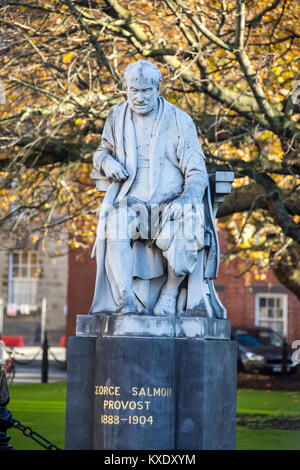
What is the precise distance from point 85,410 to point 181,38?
10.5 metres

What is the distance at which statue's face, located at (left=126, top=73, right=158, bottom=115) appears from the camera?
→ 27.2 ft

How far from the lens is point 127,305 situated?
7.87 meters

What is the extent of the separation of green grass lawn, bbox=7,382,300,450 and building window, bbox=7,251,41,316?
21.4 meters

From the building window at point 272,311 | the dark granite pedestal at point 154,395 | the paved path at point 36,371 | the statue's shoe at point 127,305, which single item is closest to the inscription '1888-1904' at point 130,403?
the dark granite pedestal at point 154,395

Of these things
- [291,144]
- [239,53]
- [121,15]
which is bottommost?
[291,144]

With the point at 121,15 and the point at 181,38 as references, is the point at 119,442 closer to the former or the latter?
the point at 121,15

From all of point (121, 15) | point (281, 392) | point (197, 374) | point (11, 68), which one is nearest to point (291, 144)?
point (121, 15)

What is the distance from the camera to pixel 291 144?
1369 centimetres

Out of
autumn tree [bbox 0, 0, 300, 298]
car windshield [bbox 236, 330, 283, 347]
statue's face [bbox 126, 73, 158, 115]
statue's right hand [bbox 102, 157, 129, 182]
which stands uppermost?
autumn tree [bbox 0, 0, 300, 298]

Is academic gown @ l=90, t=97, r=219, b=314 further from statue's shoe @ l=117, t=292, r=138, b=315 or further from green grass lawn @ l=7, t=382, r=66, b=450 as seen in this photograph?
green grass lawn @ l=7, t=382, r=66, b=450

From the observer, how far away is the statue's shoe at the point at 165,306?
26.3ft

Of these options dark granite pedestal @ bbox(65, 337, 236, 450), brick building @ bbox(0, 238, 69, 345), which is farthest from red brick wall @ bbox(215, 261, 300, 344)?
dark granite pedestal @ bbox(65, 337, 236, 450)

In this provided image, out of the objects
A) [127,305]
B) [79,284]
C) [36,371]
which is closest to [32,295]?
[79,284]

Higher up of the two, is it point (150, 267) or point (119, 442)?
point (150, 267)
